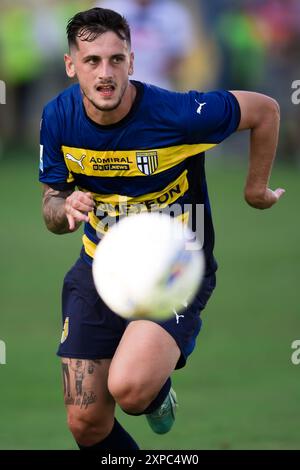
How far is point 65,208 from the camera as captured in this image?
6.71m

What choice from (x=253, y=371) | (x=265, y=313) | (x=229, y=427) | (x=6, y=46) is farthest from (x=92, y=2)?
(x=229, y=427)

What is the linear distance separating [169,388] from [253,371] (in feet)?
10.4

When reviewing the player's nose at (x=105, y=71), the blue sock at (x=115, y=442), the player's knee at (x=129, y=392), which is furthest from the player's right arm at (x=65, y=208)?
the blue sock at (x=115, y=442)

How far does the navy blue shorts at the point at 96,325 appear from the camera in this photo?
704 cm

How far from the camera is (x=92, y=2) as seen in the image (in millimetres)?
22266

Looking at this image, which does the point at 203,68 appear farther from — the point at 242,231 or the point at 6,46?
the point at 242,231

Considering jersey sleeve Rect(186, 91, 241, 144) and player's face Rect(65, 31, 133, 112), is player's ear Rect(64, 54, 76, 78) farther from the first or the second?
jersey sleeve Rect(186, 91, 241, 144)

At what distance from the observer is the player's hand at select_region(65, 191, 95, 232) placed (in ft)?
21.1

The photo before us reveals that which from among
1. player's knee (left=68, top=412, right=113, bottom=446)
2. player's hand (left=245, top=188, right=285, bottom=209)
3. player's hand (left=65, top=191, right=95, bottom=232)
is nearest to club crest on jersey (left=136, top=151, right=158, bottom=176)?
player's hand (left=65, top=191, right=95, bottom=232)

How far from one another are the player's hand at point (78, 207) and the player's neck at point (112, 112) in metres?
0.58

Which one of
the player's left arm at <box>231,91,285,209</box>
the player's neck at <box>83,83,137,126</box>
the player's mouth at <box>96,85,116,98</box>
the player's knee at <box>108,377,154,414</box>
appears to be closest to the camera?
the player's knee at <box>108,377,154,414</box>

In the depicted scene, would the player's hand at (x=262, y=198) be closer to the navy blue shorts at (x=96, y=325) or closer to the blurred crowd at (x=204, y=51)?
the navy blue shorts at (x=96, y=325)

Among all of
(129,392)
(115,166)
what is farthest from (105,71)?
(129,392)

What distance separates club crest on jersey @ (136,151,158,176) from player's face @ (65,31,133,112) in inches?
13.1
